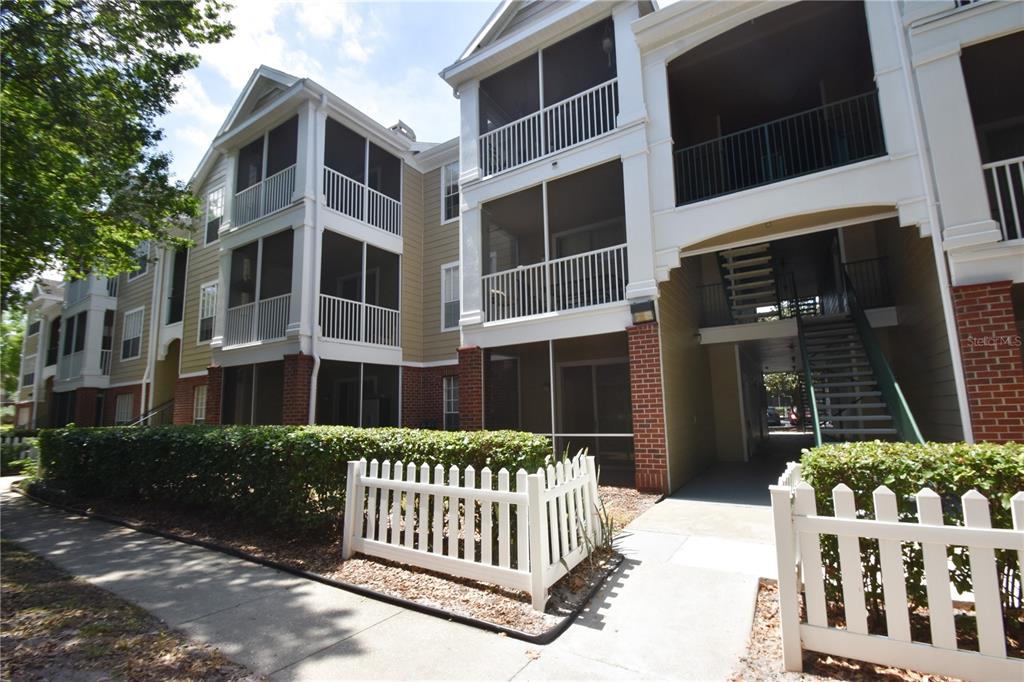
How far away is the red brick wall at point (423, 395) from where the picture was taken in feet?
44.6

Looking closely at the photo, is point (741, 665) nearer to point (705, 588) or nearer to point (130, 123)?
point (705, 588)

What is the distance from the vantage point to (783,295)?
12.8 meters

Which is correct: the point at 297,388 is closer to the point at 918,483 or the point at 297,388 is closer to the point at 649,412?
the point at 649,412

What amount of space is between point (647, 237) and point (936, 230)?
3896mm

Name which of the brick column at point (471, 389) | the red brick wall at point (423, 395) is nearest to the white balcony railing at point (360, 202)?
the red brick wall at point (423, 395)

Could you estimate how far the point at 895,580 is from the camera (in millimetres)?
2705

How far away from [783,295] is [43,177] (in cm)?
1649

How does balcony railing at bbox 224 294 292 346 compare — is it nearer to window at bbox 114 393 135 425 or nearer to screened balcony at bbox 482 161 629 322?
screened balcony at bbox 482 161 629 322

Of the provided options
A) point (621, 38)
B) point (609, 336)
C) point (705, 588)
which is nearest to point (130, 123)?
point (621, 38)

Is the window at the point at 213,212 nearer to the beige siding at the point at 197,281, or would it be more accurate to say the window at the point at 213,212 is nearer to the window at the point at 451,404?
the beige siding at the point at 197,281

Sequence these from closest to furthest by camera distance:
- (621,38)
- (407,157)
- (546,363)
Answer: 1. (621,38)
2. (546,363)
3. (407,157)

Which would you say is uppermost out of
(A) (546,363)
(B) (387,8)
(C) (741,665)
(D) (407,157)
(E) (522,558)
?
(D) (407,157)

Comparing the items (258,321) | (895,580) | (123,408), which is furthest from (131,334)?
(895,580)

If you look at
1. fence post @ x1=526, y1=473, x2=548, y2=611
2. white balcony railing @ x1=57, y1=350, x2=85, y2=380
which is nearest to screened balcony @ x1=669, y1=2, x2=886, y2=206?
fence post @ x1=526, y1=473, x2=548, y2=611
